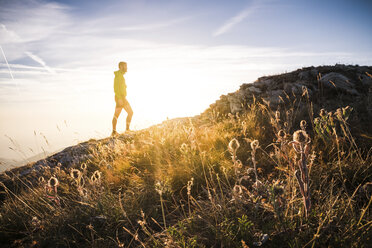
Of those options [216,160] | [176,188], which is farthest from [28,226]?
[216,160]

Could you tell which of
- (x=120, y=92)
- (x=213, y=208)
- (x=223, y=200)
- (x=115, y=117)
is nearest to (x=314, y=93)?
(x=223, y=200)

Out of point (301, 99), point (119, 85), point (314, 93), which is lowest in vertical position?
point (301, 99)

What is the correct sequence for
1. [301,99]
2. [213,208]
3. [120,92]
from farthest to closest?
[120,92], [301,99], [213,208]

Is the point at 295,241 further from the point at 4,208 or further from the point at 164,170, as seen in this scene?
the point at 4,208

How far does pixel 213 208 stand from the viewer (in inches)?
73.7

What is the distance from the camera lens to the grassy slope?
5.22 ft

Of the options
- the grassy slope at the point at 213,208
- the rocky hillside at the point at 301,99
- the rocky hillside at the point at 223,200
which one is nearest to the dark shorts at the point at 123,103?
the rocky hillside at the point at 301,99

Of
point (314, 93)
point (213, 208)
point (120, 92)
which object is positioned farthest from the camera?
point (120, 92)

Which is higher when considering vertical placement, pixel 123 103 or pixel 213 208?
pixel 123 103

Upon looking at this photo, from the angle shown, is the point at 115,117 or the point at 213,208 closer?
the point at 213,208

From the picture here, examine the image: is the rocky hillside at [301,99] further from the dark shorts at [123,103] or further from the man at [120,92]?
the dark shorts at [123,103]

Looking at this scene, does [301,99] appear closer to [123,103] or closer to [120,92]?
[123,103]

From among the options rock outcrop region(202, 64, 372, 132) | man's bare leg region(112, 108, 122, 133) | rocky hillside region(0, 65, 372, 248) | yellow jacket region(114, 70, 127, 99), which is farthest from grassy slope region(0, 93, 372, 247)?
yellow jacket region(114, 70, 127, 99)

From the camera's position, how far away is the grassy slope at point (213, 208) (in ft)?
5.22
